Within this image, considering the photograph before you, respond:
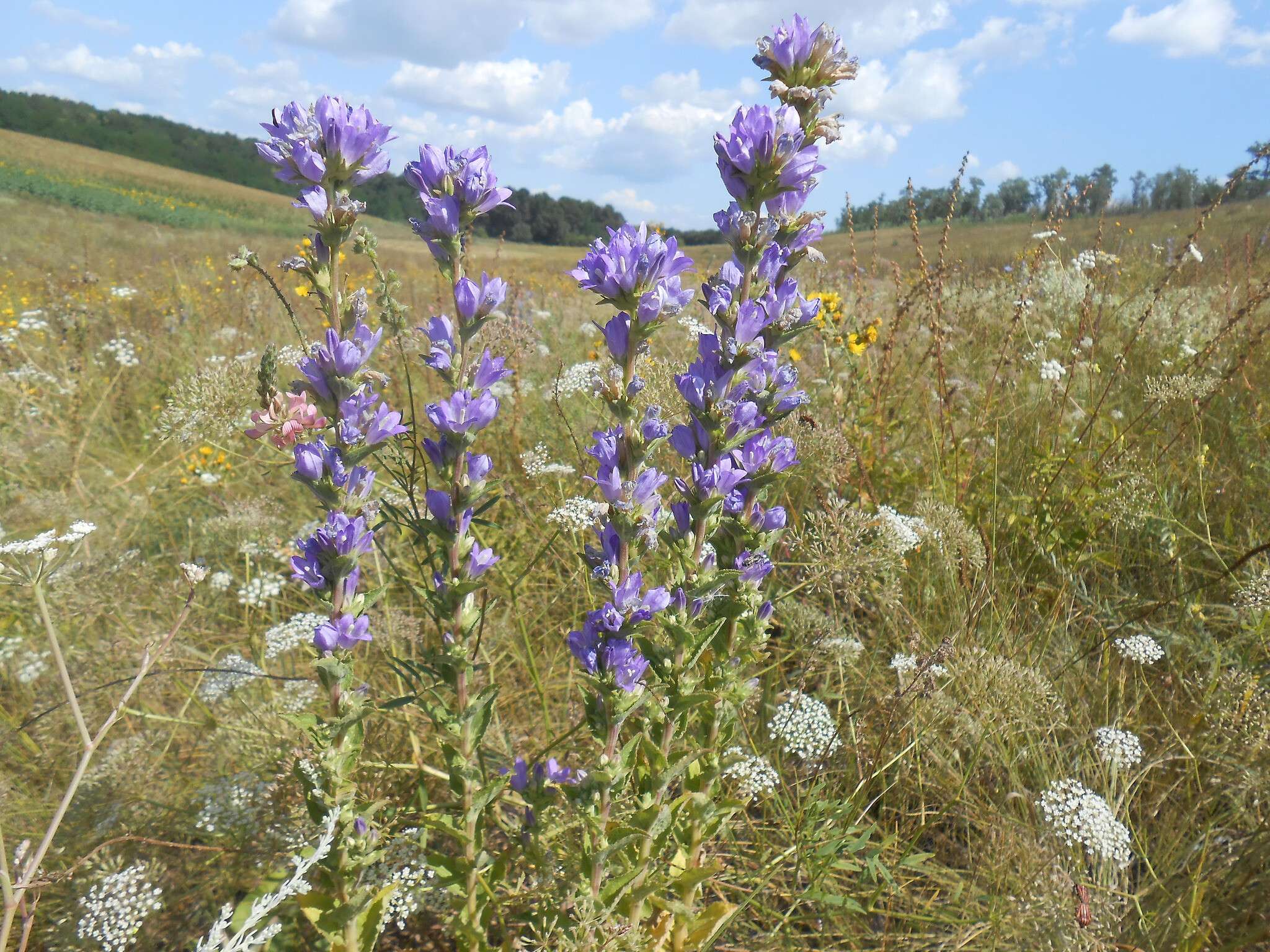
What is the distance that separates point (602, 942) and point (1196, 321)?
7.39 metres

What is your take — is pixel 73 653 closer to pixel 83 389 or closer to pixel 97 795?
pixel 97 795

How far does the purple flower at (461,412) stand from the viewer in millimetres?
1657

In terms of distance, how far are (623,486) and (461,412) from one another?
431 mm

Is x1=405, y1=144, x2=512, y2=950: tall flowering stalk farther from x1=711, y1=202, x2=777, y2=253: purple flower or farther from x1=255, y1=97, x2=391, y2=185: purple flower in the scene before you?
x1=711, y1=202, x2=777, y2=253: purple flower

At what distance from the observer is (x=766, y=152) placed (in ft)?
5.82

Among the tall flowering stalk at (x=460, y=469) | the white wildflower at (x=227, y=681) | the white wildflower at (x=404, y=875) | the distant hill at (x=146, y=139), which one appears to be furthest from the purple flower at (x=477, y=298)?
Answer: the distant hill at (x=146, y=139)

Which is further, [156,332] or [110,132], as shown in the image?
[110,132]

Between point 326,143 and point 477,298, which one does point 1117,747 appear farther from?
point 326,143

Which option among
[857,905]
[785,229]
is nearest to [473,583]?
[785,229]

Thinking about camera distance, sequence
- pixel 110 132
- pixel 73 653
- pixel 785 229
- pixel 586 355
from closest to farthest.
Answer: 1. pixel 785 229
2. pixel 73 653
3. pixel 586 355
4. pixel 110 132

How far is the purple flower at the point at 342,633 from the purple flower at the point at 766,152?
149 centimetres

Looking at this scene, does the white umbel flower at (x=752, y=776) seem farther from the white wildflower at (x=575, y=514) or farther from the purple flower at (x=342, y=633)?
the purple flower at (x=342, y=633)

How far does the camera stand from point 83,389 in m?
5.47

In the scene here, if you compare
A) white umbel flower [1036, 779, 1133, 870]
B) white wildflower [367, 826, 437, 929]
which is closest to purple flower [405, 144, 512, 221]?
white wildflower [367, 826, 437, 929]
